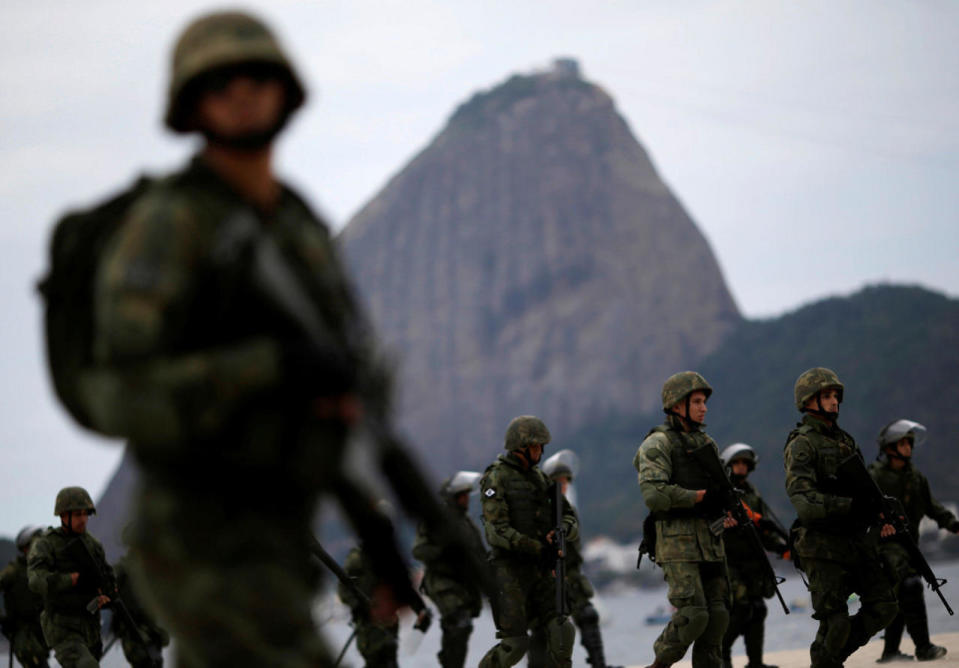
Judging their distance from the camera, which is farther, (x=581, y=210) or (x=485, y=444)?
(x=581, y=210)

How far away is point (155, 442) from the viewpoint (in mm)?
2848

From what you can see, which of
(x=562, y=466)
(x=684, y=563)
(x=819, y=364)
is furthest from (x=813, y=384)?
(x=819, y=364)

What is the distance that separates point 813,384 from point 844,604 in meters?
1.59

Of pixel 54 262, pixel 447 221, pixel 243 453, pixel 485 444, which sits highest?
pixel 447 221

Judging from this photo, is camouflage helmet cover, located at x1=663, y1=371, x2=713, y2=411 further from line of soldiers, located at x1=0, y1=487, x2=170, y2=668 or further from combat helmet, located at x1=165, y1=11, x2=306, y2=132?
combat helmet, located at x1=165, y1=11, x2=306, y2=132

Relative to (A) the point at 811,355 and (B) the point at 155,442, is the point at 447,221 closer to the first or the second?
(A) the point at 811,355

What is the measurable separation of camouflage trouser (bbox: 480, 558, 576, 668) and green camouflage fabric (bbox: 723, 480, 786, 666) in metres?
2.37

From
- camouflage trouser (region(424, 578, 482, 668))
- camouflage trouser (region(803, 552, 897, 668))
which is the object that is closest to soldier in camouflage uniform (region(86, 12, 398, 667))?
camouflage trouser (region(803, 552, 897, 668))

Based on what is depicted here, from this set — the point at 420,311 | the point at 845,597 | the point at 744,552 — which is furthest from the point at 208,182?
the point at 420,311

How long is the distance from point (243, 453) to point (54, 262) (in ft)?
2.11

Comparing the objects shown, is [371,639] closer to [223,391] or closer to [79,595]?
[79,595]

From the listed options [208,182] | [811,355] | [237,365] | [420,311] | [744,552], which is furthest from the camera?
[420,311]

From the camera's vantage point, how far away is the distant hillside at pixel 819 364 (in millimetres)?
108625

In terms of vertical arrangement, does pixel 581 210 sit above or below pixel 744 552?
above
